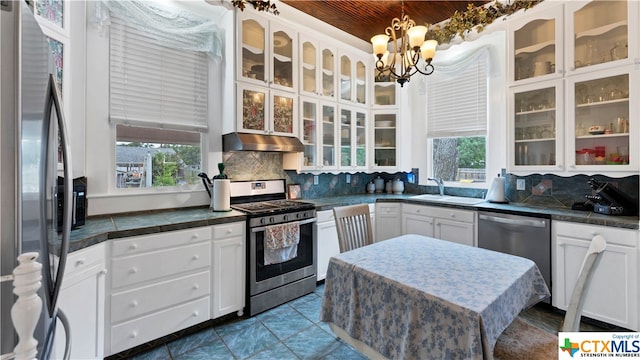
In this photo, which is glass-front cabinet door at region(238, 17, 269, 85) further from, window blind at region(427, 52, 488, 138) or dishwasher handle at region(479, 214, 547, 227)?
dishwasher handle at region(479, 214, 547, 227)

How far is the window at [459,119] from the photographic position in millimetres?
3482

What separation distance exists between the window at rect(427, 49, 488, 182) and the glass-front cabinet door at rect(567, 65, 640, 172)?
920 millimetres

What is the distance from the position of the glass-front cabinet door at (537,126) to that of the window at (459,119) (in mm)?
476

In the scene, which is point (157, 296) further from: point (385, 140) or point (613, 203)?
point (613, 203)

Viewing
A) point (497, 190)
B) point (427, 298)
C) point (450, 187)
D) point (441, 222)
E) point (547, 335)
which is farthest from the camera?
point (450, 187)

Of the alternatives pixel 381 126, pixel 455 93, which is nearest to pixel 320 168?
pixel 381 126

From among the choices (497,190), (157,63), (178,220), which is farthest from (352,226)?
(157,63)

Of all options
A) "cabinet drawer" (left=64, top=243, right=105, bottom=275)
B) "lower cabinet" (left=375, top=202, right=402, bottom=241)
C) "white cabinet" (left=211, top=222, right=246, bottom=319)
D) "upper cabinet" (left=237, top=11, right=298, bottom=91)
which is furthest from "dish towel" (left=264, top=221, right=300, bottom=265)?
"upper cabinet" (left=237, top=11, right=298, bottom=91)

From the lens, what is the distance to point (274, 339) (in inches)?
87.4

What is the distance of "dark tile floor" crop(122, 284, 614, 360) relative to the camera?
204cm

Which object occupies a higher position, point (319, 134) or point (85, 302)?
point (319, 134)

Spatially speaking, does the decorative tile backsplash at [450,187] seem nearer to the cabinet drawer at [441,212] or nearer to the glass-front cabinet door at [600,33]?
the cabinet drawer at [441,212]

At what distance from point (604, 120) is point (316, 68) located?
2.86 meters

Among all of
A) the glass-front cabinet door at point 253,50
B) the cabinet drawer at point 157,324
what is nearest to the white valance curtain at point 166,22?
the glass-front cabinet door at point 253,50
